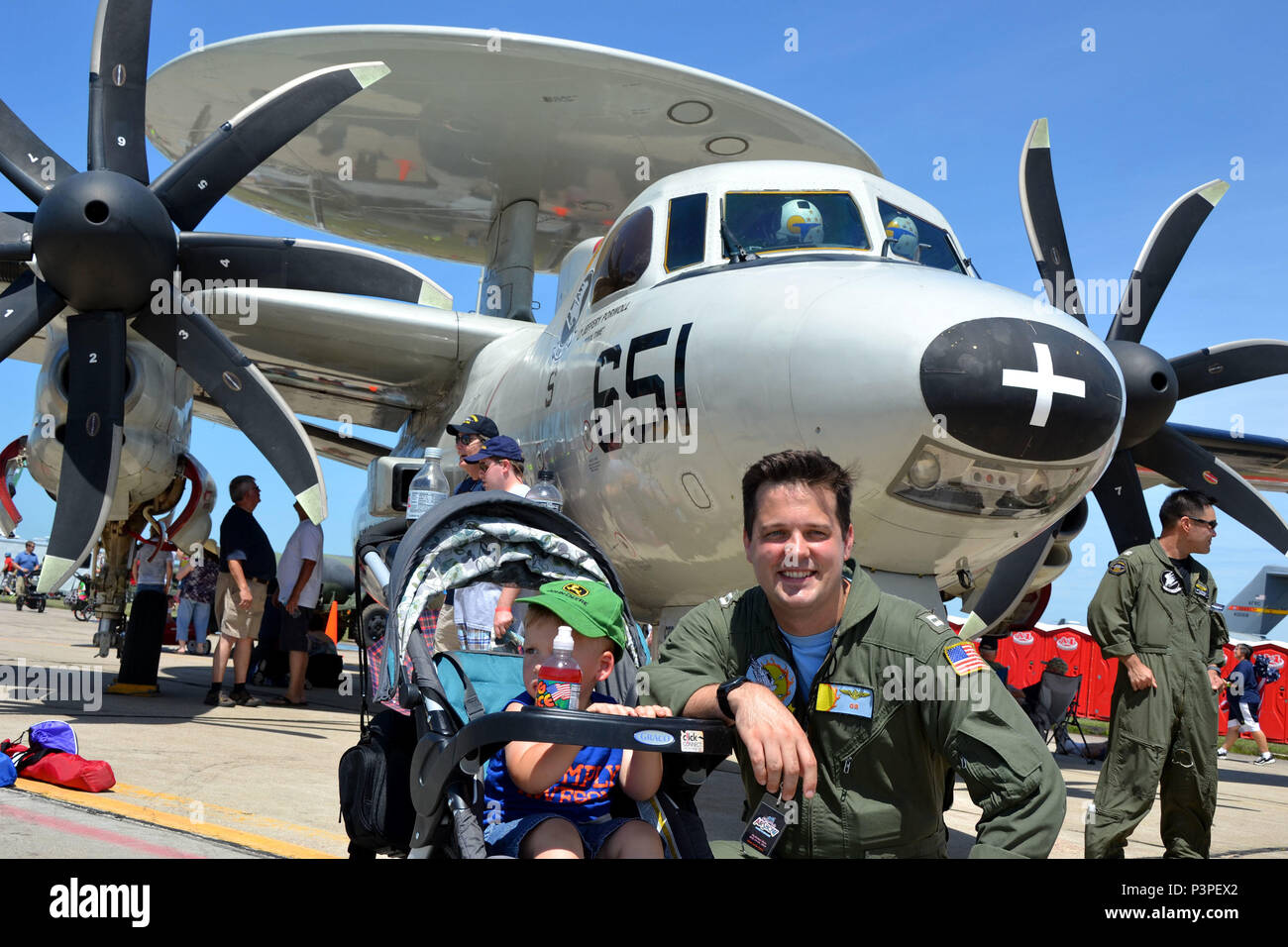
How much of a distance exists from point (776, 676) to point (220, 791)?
4.08 m

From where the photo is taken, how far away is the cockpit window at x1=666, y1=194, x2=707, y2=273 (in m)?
6.17

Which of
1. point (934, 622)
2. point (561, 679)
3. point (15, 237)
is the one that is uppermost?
point (15, 237)

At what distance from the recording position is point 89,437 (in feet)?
27.2

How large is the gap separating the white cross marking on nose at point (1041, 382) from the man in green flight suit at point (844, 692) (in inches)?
89.4

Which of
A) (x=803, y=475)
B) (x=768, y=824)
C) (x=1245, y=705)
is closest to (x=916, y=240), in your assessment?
(x=803, y=475)

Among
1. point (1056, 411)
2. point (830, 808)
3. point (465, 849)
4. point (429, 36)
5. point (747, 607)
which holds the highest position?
point (429, 36)

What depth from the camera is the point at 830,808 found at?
2203 millimetres

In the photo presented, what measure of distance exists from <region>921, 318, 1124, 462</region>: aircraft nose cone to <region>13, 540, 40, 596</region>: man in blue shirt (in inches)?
1399

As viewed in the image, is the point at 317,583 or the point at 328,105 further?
the point at 317,583

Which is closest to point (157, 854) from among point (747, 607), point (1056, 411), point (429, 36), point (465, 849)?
point (465, 849)

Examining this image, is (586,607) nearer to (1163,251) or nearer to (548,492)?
(548,492)

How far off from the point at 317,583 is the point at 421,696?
7.15 meters

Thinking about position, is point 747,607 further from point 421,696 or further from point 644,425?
point 644,425
